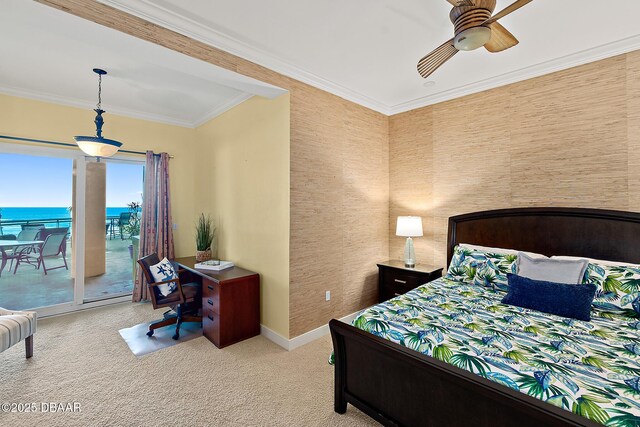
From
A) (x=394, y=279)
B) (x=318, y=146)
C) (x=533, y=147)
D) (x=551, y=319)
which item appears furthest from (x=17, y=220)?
(x=533, y=147)

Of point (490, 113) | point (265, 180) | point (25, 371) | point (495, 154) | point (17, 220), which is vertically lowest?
point (25, 371)

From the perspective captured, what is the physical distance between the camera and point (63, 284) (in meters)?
4.00

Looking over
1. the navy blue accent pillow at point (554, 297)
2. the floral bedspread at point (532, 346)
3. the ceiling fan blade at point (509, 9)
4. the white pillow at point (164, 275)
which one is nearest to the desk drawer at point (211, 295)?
the white pillow at point (164, 275)

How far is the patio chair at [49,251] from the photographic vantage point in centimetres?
384

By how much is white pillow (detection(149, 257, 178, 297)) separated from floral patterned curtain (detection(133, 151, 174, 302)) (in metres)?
1.26

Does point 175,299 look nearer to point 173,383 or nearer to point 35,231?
point 173,383

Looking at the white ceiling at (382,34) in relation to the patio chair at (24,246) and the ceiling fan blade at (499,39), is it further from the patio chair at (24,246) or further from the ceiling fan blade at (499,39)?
the patio chair at (24,246)

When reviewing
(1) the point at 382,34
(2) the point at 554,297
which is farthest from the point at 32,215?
(2) the point at 554,297

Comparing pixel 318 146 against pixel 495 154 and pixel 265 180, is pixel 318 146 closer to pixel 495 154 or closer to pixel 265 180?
pixel 265 180

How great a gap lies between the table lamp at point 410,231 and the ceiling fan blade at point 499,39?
1.98 m

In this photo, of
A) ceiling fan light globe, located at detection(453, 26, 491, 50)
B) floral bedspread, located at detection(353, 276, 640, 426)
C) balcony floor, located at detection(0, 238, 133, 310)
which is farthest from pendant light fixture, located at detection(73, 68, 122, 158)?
ceiling fan light globe, located at detection(453, 26, 491, 50)

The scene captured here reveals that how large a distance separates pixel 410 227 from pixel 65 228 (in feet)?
15.1

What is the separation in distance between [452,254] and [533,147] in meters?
1.40

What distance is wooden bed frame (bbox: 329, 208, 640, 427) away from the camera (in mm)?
1354
